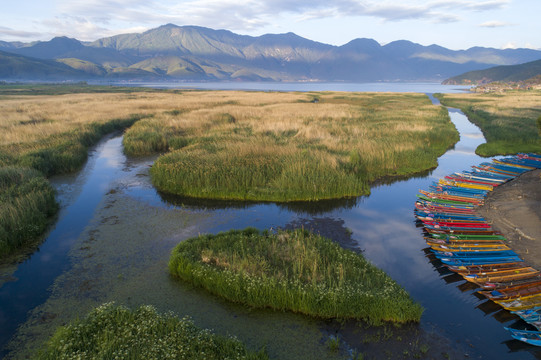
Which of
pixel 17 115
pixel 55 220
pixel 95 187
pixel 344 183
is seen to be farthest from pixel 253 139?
pixel 17 115

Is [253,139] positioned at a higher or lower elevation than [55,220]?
higher

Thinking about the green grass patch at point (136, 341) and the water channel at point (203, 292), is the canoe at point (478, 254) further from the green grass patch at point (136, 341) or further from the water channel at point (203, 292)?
the green grass patch at point (136, 341)

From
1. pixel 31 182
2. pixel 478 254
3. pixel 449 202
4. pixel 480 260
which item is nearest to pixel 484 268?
pixel 480 260

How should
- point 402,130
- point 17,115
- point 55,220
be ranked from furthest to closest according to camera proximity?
point 17,115, point 402,130, point 55,220

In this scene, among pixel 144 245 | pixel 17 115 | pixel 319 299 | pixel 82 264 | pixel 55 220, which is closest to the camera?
pixel 319 299

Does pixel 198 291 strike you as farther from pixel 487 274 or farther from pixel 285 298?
pixel 487 274

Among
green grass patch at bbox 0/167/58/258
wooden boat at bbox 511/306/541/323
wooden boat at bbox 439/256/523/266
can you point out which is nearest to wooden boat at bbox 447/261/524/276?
wooden boat at bbox 439/256/523/266

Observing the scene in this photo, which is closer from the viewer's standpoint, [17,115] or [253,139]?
[253,139]
